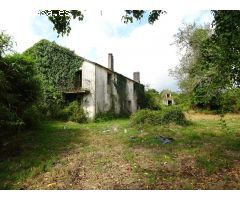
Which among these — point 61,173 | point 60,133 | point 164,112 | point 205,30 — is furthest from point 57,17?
point 205,30

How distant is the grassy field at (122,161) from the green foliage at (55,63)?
1167 cm

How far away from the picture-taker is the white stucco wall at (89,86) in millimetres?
27891

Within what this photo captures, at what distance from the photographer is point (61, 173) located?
9953 millimetres

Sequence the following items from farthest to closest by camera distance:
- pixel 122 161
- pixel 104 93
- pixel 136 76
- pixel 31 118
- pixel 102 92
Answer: pixel 136 76, pixel 104 93, pixel 102 92, pixel 31 118, pixel 122 161

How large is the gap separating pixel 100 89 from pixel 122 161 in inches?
731

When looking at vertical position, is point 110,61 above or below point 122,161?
above

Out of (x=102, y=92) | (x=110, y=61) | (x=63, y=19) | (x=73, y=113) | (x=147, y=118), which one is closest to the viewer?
(x=63, y=19)

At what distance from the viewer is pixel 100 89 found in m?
29.2

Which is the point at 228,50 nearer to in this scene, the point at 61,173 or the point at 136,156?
the point at 136,156

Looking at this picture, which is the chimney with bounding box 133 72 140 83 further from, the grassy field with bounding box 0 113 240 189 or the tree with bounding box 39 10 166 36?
the tree with bounding box 39 10 166 36

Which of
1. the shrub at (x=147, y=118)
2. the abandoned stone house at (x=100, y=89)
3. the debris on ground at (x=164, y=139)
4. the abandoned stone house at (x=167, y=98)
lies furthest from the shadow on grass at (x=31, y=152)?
the abandoned stone house at (x=167, y=98)

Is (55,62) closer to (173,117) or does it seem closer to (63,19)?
(173,117)

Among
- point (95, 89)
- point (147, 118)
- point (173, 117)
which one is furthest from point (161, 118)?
point (95, 89)

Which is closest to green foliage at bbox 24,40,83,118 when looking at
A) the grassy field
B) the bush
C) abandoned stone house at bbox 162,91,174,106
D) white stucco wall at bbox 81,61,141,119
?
white stucco wall at bbox 81,61,141,119
